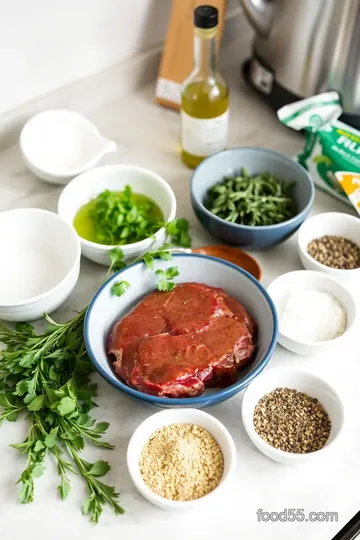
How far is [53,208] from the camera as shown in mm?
1330

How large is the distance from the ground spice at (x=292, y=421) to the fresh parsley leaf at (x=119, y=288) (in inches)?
11.3

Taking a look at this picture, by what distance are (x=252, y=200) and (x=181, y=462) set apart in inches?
21.8

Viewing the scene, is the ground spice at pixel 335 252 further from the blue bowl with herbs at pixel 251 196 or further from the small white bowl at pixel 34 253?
the small white bowl at pixel 34 253

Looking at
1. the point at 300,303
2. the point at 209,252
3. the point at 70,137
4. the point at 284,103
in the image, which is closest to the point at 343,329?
the point at 300,303

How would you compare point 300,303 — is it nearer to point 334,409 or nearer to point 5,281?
point 334,409

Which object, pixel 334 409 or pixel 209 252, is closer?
pixel 334 409

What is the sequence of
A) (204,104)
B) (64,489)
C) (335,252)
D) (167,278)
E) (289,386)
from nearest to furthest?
(64,489) → (289,386) → (167,278) → (335,252) → (204,104)

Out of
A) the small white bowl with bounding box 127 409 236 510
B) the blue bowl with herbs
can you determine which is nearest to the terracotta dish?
the blue bowl with herbs

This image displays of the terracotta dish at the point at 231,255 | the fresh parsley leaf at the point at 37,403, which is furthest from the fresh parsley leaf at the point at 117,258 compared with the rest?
the fresh parsley leaf at the point at 37,403

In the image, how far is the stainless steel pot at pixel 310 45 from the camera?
123 centimetres

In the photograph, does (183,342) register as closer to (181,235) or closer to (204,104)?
(181,235)

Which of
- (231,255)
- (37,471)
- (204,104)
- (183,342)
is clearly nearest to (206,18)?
(204,104)

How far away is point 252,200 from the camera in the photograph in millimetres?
1251

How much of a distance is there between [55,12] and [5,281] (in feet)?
1.93
